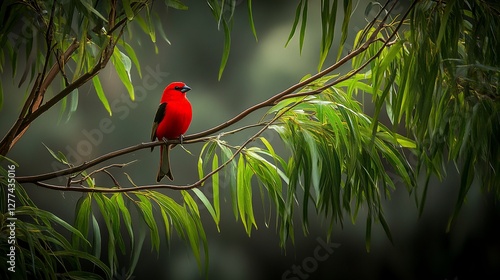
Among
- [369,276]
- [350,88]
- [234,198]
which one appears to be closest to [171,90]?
[234,198]

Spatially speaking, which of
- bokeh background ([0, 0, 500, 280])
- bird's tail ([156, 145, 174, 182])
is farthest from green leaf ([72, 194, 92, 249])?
bokeh background ([0, 0, 500, 280])

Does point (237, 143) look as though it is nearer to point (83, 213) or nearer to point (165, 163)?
point (165, 163)

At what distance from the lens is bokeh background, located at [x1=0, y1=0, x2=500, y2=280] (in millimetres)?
2398

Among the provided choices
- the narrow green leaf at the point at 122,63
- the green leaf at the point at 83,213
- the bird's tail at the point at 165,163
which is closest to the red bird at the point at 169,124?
the bird's tail at the point at 165,163

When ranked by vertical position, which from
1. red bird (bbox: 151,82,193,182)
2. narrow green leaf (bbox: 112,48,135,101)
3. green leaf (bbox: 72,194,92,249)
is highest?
narrow green leaf (bbox: 112,48,135,101)

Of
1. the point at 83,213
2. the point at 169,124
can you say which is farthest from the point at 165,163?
the point at 83,213

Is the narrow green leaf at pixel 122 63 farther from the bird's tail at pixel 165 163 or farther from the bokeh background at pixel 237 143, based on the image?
the bokeh background at pixel 237 143

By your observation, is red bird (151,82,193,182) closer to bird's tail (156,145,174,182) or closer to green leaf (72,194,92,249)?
bird's tail (156,145,174,182)

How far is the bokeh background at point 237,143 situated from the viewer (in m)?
2.40

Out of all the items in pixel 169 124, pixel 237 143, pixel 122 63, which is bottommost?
pixel 237 143

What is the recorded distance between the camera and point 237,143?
239cm

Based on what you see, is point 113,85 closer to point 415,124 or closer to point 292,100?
point 292,100

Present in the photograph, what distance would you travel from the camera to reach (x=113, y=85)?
94.1 inches

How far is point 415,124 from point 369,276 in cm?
122
